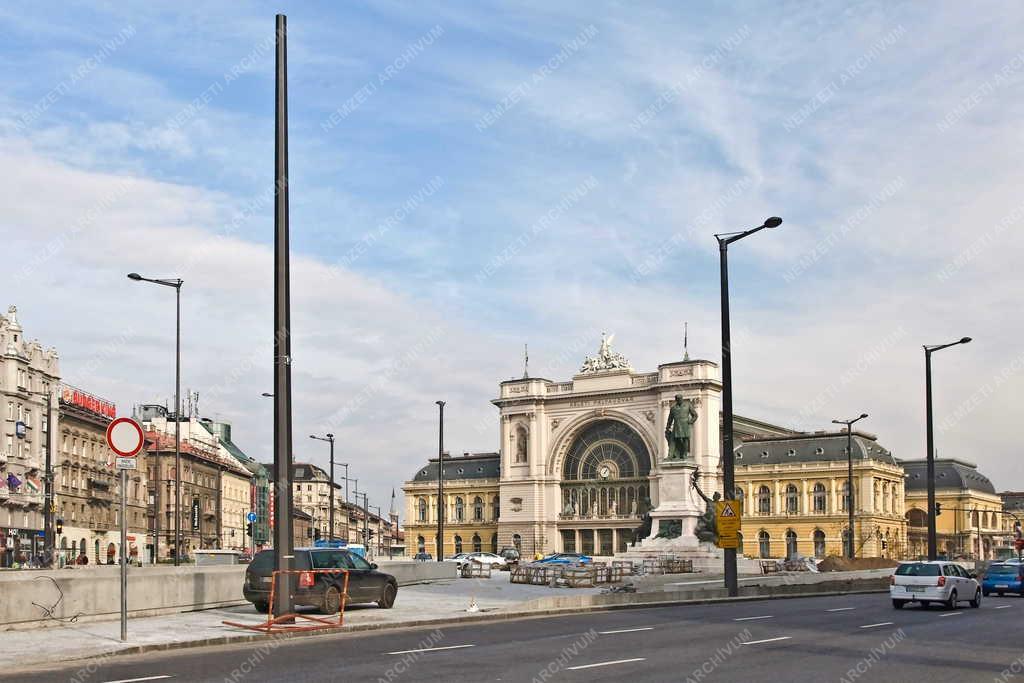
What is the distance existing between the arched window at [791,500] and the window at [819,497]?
7.85 feet

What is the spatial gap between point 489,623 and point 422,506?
142 metres

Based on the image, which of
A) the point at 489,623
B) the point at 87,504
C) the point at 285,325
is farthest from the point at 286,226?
the point at 87,504

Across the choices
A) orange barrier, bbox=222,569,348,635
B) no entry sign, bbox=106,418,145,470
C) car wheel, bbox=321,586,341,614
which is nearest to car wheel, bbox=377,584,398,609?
car wheel, bbox=321,586,341,614

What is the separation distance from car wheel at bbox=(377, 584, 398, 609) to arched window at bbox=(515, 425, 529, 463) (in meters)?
118

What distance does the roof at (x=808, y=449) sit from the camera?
141 meters

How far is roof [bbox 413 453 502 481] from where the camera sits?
160875 mm

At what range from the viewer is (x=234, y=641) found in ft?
64.1

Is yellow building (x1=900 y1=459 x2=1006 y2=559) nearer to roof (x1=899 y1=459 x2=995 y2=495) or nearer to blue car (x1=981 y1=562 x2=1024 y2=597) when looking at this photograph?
roof (x1=899 y1=459 x2=995 y2=495)

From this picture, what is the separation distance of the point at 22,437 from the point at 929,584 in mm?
64916

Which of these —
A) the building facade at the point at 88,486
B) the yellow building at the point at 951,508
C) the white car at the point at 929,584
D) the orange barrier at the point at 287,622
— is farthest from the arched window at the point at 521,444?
the orange barrier at the point at 287,622

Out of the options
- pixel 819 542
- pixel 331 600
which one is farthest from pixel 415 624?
pixel 819 542

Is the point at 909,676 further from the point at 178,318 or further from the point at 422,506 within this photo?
the point at 422,506

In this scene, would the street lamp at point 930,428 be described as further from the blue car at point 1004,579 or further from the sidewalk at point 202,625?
the sidewalk at point 202,625

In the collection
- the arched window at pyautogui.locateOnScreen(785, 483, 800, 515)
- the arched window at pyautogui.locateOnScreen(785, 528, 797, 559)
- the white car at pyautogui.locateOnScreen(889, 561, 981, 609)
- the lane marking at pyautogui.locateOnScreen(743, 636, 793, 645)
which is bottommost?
the arched window at pyautogui.locateOnScreen(785, 528, 797, 559)
